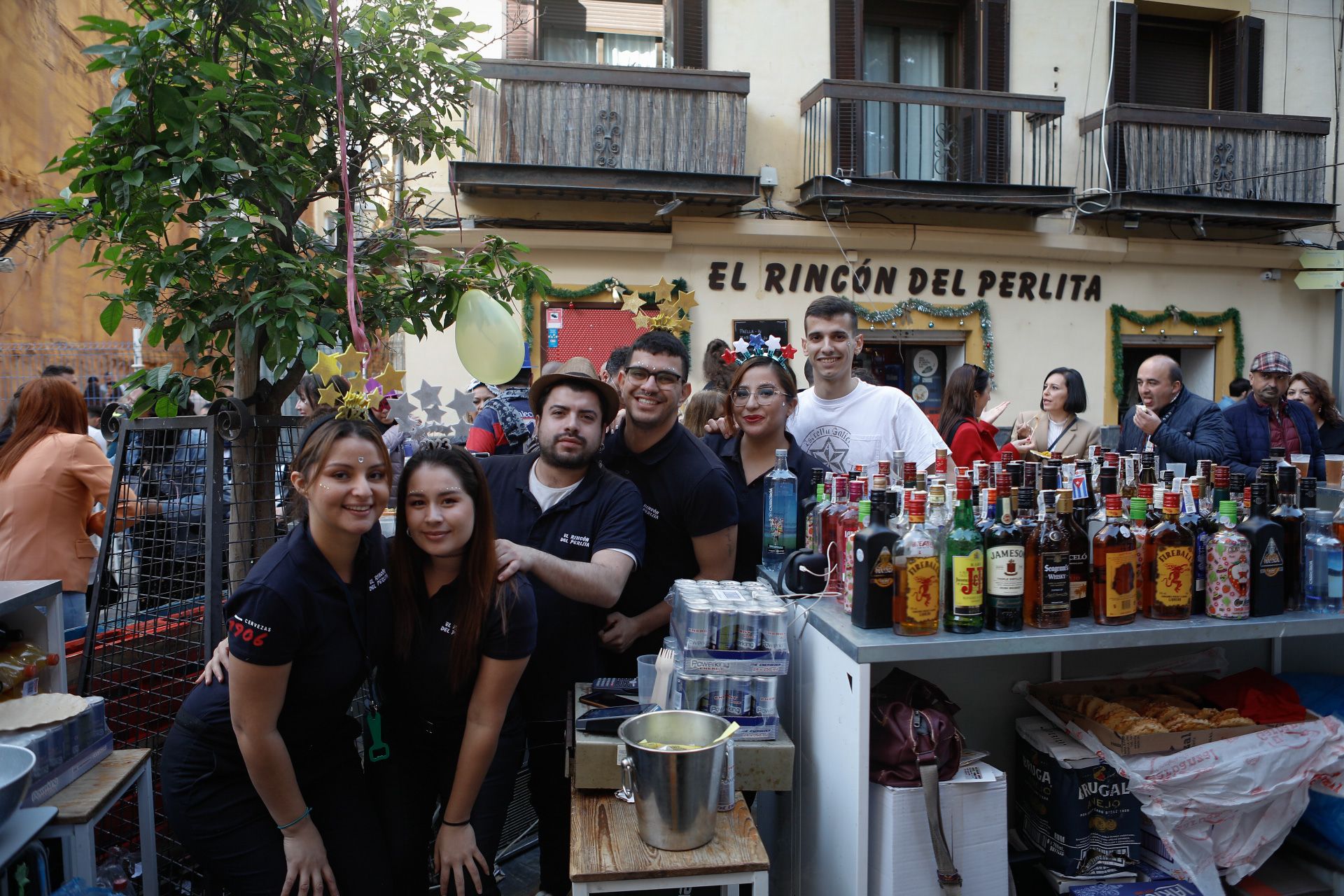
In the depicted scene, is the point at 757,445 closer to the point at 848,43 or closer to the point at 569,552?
the point at 569,552

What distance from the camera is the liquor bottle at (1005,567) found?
2.29 m

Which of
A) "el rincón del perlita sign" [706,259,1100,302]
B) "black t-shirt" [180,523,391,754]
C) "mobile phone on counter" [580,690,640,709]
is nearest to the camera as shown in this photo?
"black t-shirt" [180,523,391,754]

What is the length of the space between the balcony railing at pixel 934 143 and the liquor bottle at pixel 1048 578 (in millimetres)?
6969

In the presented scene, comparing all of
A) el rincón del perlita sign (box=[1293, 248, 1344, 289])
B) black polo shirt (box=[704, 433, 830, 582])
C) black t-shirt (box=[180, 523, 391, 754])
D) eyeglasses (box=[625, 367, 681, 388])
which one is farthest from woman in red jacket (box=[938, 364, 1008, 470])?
el rincón del perlita sign (box=[1293, 248, 1344, 289])

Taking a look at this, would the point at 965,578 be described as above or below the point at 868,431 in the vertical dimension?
below

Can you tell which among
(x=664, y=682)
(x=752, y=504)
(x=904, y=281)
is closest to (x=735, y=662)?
(x=664, y=682)

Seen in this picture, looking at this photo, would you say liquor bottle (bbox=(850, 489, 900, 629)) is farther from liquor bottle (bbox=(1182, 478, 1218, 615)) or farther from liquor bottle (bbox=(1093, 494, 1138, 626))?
liquor bottle (bbox=(1182, 478, 1218, 615))

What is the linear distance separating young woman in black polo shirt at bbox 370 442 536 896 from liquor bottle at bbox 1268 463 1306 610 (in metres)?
2.22

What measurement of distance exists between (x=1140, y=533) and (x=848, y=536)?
0.83 m

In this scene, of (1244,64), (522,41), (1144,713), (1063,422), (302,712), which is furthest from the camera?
(1244,64)

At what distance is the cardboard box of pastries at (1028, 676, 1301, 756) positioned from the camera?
99.7 inches

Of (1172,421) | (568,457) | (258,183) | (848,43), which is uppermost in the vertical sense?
(848,43)

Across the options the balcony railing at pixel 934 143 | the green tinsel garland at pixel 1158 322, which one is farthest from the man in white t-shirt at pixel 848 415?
the green tinsel garland at pixel 1158 322

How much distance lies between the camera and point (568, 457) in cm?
276
